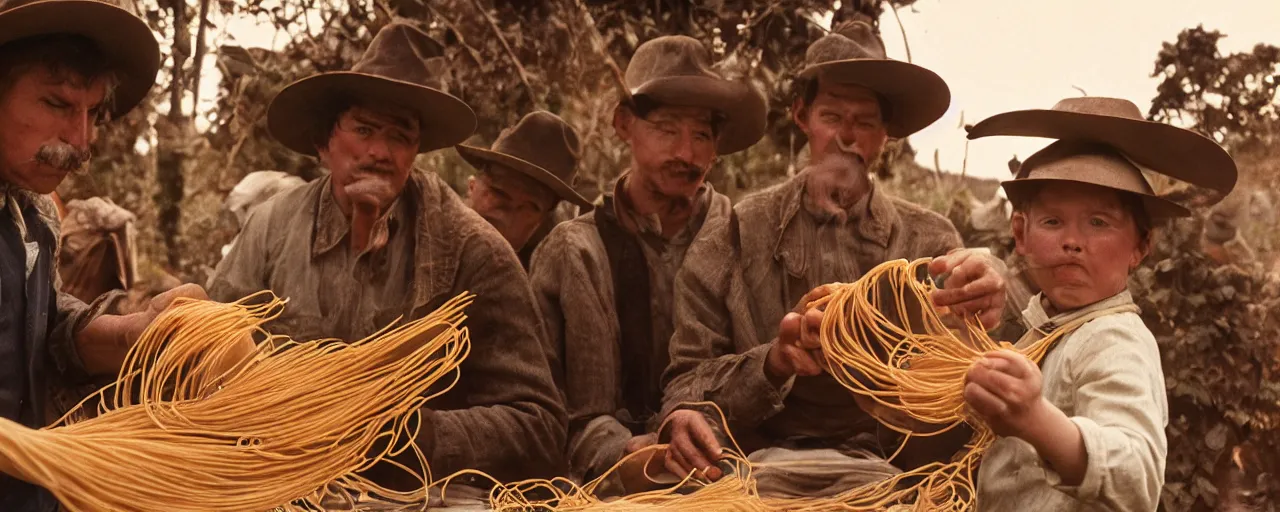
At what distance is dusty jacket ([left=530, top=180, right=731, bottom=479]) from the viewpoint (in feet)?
14.7

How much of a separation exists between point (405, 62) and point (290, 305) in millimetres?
717

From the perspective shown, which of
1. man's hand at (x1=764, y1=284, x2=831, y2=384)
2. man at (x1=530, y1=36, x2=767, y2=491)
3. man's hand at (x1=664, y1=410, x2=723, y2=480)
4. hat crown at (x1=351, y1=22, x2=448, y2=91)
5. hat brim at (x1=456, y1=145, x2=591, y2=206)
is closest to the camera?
man's hand at (x1=764, y1=284, x2=831, y2=384)

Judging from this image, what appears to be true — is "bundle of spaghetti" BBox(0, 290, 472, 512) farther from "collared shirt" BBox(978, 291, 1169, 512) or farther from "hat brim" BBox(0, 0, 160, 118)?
"collared shirt" BBox(978, 291, 1169, 512)

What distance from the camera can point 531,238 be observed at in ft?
17.1

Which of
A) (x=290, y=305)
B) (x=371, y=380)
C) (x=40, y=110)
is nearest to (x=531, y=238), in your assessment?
(x=290, y=305)

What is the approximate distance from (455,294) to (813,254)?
3.15 ft

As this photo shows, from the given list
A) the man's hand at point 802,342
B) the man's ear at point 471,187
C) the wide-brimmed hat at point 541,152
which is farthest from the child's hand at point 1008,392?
the man's ear at point 471,187

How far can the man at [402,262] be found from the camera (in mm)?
4211

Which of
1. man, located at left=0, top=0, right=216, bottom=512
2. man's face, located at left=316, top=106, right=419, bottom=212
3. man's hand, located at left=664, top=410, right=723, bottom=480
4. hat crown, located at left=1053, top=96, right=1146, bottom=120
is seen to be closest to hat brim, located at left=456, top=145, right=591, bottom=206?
man's face, located at left=316, top=106, right=419, bottom=212

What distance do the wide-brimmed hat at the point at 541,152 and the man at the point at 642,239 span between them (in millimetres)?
301

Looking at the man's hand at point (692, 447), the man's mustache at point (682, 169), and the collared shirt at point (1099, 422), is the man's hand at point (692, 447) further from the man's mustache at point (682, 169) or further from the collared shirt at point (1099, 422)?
the man's mustache at point (682, 169)

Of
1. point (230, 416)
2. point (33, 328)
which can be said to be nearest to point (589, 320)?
point (230, 416)

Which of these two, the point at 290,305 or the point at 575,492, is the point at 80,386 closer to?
the point at 290,305

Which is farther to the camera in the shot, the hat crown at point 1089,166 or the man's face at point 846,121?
the man's face at point 846,121
